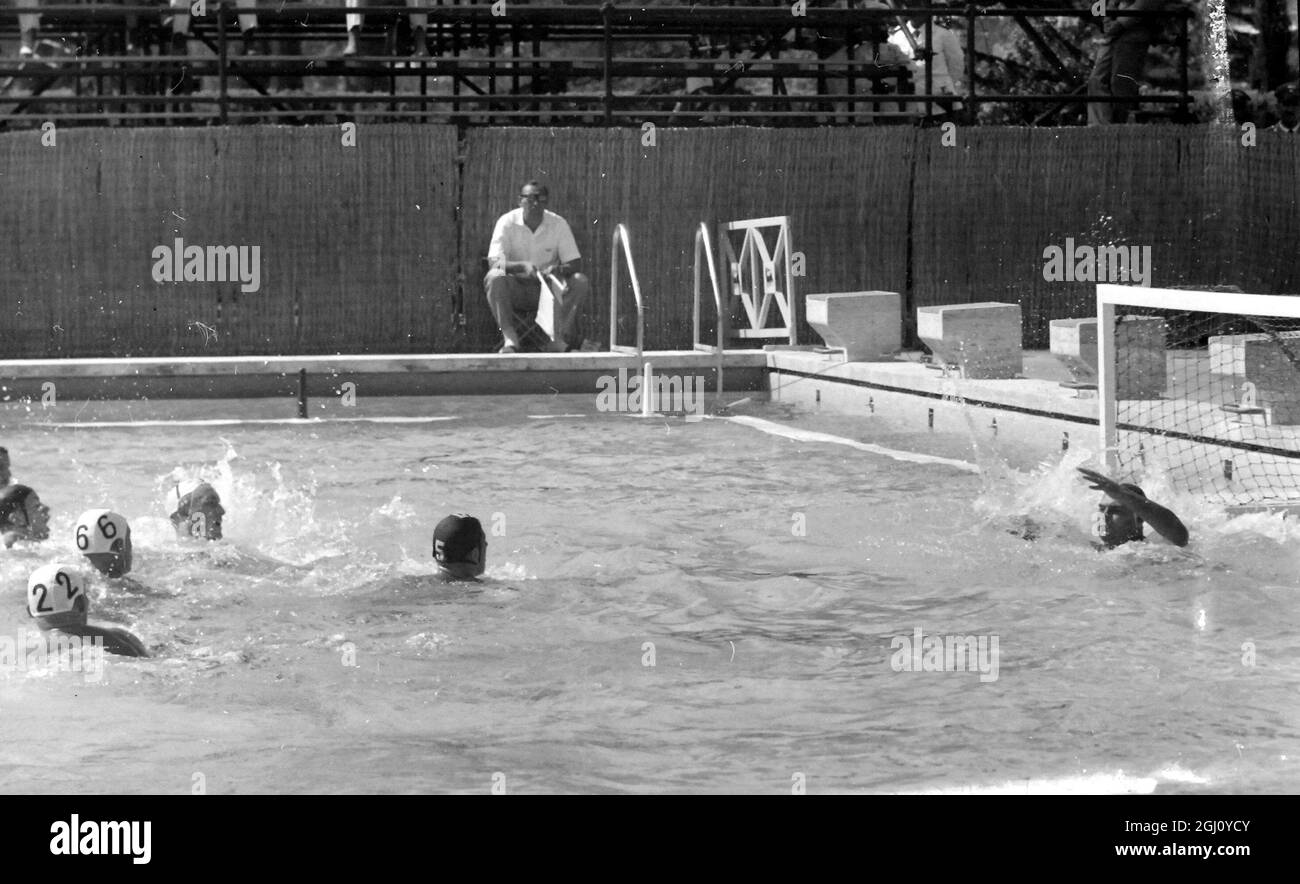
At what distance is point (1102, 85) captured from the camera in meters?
18.9

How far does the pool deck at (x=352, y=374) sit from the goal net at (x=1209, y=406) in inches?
189

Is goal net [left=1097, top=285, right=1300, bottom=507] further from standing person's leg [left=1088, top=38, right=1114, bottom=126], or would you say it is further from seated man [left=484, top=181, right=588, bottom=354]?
standing person's leg [left=1088, top=38, right=1114, bottom=126]

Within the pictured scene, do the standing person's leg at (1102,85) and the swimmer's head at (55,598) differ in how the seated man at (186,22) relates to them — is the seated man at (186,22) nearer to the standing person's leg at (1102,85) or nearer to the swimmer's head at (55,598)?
the standing person's leg at (1102,85)

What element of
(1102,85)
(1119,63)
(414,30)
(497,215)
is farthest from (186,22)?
(1119,63)

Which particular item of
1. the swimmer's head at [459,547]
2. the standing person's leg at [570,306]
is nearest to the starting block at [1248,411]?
the swimmer's head at [459,547]

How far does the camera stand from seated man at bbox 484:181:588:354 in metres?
17.2

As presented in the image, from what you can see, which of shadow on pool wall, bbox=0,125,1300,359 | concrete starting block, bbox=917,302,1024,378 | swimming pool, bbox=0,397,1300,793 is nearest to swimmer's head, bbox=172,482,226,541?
swimming pool, bbox=0,397,1300,793

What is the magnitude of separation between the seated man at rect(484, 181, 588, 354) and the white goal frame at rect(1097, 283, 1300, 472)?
23.4 feet

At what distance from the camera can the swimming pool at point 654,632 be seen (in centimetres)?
625

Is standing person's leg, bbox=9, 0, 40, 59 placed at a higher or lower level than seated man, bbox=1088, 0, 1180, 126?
higher

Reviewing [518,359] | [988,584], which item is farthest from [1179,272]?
[988,584]

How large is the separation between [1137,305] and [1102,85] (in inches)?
370

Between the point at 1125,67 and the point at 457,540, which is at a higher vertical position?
the point at 1125,67

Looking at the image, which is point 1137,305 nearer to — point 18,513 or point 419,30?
point 18,513
